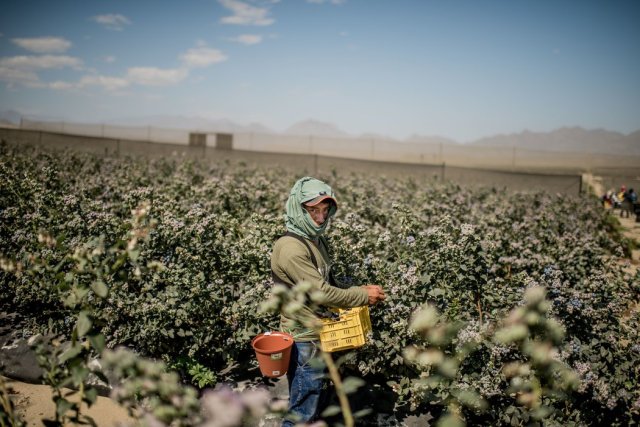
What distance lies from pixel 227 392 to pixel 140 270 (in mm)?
935

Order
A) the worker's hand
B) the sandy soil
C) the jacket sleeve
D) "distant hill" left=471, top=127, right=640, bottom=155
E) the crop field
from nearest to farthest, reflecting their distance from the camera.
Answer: the jacket sleeve → the worker's hand → the crop field → the sandy soil → "distant hill" left=471, top=127, right=640, bottom=155

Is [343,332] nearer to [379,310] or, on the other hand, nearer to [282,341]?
[282,341]

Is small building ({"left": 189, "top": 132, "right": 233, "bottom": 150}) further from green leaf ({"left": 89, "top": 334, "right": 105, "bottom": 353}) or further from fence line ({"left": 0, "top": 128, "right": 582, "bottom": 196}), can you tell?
green leaf ({"left": 89, "top": 334, "right": 105, "bottom": 353})

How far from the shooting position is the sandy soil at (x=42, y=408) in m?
3.72

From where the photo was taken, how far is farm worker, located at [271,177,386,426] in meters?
2.76

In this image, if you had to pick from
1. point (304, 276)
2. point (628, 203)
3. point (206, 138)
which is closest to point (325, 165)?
point (628, 203)

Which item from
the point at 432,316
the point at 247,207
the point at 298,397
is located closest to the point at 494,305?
the point at 298,397

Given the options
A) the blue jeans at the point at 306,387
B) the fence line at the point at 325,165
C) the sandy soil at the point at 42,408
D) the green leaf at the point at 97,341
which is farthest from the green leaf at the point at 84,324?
the fence line at the point at 325,165

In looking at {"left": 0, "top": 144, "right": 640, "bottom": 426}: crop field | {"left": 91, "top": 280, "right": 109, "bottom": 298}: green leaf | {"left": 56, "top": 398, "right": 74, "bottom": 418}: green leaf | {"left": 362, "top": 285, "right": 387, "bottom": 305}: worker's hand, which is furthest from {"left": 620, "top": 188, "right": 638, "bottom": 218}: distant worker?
{"left": 56, "top": 398, "right": 74, "bottom": 418}: green leaf

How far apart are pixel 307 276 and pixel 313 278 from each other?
0.04 metres

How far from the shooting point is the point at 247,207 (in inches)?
276

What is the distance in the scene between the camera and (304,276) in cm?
274

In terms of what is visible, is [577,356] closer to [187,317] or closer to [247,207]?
[187,317]

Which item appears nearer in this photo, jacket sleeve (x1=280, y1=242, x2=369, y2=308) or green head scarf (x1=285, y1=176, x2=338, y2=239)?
jacket sleeve (x1=280, y1=242, x2=369, y2=308)
